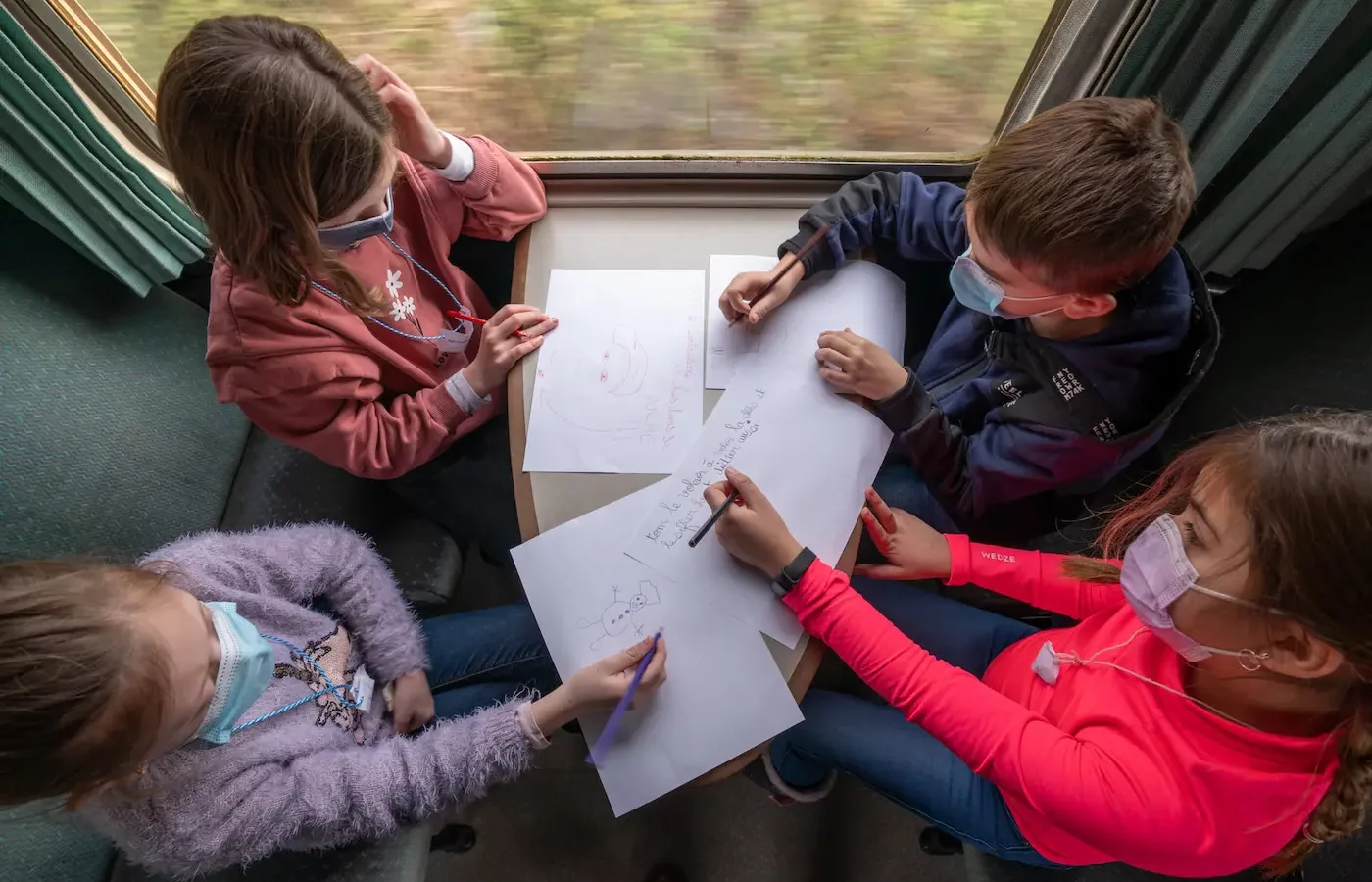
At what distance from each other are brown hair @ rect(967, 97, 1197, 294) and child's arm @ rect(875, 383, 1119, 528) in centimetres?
20

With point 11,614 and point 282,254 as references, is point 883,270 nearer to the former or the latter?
point 282,254

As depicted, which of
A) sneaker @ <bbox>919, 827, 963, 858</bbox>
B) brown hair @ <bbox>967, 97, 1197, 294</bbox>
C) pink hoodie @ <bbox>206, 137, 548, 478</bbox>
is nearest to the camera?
Answer: brown hair @ <bbox>967, 97, 1197, 294</bbox>

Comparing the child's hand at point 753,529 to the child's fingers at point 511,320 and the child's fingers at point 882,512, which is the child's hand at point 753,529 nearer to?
the child's fingers at point 882,512

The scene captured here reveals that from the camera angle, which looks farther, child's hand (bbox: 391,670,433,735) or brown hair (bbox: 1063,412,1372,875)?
child's hand (bbox: 391,670,433,735)

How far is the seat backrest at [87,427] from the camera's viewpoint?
0.91 meters

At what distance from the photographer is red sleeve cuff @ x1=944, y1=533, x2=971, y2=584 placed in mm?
1023

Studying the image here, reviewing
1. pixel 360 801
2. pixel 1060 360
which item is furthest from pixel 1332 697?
pixel 360 801

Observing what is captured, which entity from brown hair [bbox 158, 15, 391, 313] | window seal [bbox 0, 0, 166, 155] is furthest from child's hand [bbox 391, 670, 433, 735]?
window seal [bbox 0, 0, 166, 155]

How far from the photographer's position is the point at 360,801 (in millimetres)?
843

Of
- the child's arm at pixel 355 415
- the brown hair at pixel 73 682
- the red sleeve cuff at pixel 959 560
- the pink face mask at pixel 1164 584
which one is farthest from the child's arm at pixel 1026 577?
the brown hair at pixel 73 682

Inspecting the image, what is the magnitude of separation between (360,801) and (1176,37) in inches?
55.5

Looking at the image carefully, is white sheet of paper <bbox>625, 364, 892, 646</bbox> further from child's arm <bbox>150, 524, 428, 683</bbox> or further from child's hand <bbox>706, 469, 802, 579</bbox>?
child's arm <bbox>150, 524, 428, 683</bbox>

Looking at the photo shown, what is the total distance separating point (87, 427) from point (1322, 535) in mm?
1440

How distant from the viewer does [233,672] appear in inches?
30.4
